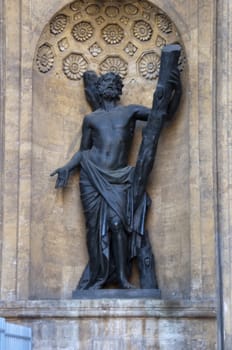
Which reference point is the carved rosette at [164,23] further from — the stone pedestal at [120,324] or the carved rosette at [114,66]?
the stone pedestal at [120,324]

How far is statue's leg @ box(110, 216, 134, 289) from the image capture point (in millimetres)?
11828

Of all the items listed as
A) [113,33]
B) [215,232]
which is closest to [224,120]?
[215,232]

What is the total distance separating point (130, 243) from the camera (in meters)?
12.0

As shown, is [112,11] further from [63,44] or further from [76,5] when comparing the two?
[63,44]

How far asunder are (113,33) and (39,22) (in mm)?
1015

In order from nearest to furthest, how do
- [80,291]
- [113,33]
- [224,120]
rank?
[224,120] → [80,291] → [113,33]

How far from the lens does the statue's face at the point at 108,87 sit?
12375 mm

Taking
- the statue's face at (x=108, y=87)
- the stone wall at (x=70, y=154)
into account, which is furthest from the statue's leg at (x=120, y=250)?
the statue's face at (x=108, y=87)

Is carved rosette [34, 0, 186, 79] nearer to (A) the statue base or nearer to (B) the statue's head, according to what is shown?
(B) the statue's head

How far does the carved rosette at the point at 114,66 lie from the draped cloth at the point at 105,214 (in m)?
1.34

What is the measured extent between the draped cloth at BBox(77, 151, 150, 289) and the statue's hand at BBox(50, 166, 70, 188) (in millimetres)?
228

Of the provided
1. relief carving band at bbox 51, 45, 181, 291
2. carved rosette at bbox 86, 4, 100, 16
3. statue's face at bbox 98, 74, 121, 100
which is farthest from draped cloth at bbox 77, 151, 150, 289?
carved rosette at bbox 86, 4, 100, 16

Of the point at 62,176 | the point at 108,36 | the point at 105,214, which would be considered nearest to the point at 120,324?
the point at 105,214

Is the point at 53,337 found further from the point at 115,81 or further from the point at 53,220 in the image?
the point at 115,81
